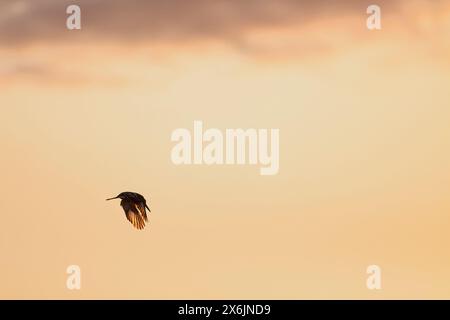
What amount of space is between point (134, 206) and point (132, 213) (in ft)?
0.75

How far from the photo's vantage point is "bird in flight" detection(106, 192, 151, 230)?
2995 cm

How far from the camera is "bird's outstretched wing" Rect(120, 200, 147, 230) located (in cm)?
2983

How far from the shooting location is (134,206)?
30.2 m

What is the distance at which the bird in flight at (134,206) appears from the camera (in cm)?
2995

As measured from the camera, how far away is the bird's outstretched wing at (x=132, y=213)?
29.8 meters

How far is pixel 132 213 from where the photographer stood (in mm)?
30109
